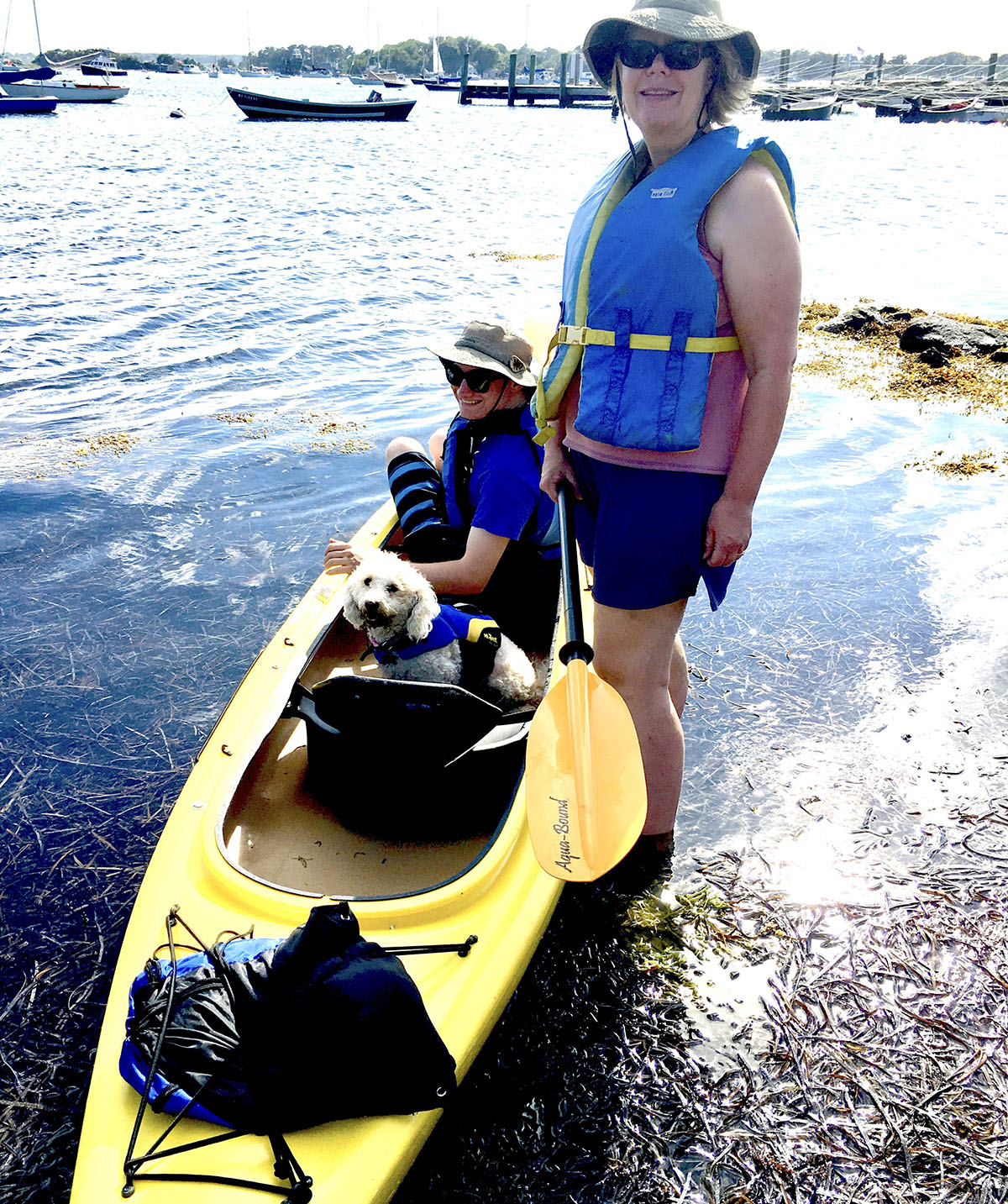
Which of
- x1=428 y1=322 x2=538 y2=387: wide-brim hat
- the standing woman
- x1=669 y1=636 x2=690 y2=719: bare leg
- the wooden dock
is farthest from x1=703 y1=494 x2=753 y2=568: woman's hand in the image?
the wooden dock

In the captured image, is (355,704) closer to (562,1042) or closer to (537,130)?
(562,1042)

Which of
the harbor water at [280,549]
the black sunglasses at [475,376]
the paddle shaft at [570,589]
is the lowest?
the harbor water at [280,549]

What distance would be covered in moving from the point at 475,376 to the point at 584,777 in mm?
1300

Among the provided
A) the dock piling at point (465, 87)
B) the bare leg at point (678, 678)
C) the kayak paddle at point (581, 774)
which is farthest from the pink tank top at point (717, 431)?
the dock piling at point (465, 87)

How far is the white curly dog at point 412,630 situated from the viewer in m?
2.49

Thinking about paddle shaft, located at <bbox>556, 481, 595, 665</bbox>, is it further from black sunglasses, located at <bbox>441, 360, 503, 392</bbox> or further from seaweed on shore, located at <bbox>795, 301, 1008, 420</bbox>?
seaweed on shore, located at <bbox>795, 301, 1008, 420</bbox>

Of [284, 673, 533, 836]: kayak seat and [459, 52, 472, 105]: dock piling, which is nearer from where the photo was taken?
[284, 673, 533, 836]: kayak seat

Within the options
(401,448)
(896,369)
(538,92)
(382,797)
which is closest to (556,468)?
(382,797)

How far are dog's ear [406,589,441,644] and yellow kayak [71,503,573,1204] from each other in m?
0.27

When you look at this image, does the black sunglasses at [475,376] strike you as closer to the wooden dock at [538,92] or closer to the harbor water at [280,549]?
the harbor water at [280,549]

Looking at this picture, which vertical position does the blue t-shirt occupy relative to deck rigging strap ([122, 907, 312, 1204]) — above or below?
above

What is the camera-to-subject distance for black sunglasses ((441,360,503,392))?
2.69 m

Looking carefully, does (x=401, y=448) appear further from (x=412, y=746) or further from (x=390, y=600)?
(x=412, y=746)

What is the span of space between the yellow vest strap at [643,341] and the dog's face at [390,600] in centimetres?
84
